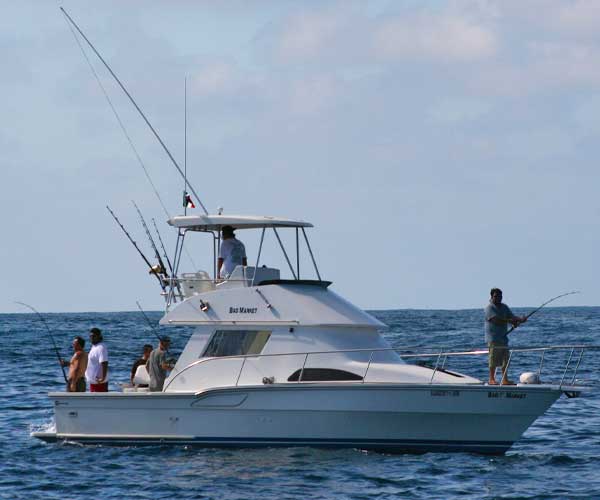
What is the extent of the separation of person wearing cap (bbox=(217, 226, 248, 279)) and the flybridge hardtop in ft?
0.55

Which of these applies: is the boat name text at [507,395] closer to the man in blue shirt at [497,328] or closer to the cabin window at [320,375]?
the man in blue shirt at [497,328]

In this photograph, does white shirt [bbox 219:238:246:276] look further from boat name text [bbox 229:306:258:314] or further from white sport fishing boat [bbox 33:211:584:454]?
boat name text [bbox 229:306:258:314]

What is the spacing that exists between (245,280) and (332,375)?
2.17 m

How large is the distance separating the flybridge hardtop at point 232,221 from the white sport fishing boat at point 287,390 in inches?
0.9

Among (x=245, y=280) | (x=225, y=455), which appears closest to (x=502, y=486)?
(x=225, y=455)

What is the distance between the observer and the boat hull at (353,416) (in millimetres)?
17625

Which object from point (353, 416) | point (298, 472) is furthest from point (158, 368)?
point (298, 472)

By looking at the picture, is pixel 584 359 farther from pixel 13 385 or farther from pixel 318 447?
pixel 318 447

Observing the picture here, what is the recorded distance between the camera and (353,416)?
→ 58.5ft

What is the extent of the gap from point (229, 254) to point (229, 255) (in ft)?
0.05

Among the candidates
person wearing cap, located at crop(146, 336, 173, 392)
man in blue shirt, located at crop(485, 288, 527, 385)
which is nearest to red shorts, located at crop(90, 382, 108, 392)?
person wearing cap, located at crop(146, 336, 173, 392)

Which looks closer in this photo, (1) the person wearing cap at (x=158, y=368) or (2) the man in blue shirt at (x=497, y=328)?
(2) the man in blue shirt at (x=497, y=328)

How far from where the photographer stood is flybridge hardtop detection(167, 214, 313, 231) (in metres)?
19.2

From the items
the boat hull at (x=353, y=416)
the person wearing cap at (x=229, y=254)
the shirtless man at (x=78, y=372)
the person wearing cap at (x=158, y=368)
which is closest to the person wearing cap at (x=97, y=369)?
the shirtless man at (x=78, y=372)
